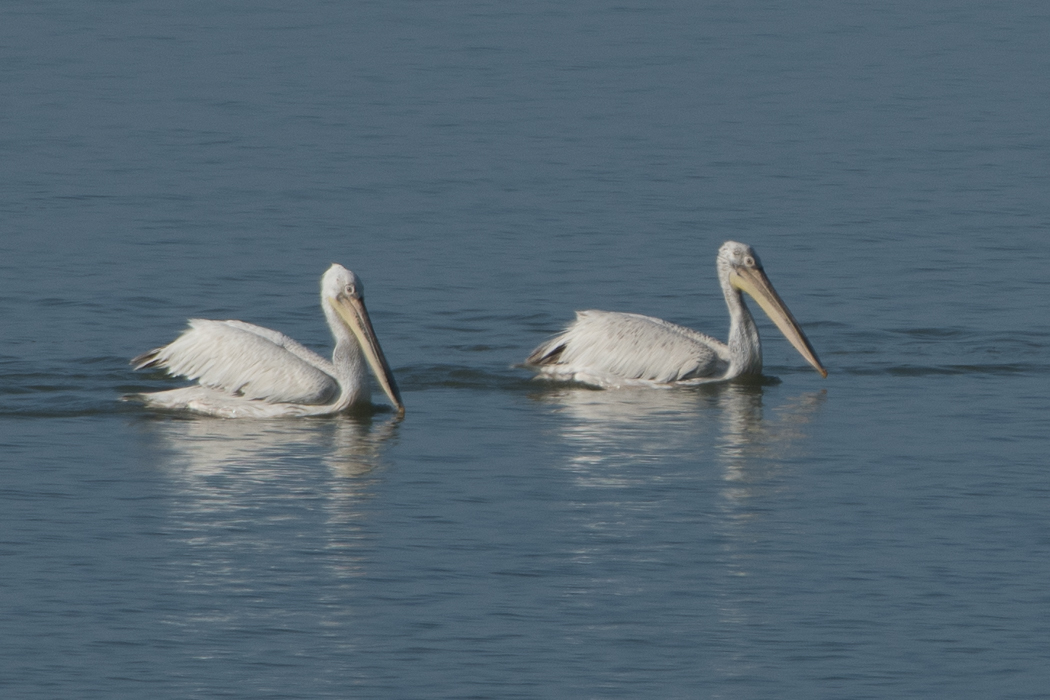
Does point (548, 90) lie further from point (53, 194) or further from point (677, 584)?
point (677, 584)

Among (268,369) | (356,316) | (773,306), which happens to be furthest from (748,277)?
(268,369)

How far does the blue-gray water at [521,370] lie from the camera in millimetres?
7711

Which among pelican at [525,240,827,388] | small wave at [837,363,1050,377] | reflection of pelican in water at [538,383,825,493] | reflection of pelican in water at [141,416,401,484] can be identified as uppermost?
pelican at [525,240,827,388]

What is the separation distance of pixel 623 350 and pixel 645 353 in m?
0.13

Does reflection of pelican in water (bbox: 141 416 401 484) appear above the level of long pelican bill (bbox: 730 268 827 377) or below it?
below

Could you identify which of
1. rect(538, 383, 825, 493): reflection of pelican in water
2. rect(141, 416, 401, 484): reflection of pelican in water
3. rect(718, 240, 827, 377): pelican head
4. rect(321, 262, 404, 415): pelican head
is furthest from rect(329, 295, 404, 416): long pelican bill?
rect(718, 240, 827, 377): pelican head

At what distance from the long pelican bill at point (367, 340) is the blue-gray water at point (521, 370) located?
6.9 inches

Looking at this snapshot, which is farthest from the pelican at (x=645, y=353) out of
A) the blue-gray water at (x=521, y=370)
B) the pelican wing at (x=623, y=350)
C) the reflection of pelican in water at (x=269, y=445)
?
the reflection of pelican in water at (x=269, y=445)

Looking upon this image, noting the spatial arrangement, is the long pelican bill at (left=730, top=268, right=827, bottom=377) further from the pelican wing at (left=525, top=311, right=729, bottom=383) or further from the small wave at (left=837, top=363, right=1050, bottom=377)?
the pelican wing at (left=525, top=311, right=729, bottom=383)

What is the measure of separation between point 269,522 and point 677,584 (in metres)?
1.88

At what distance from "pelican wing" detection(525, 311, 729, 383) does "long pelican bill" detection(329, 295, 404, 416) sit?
45.2 inches

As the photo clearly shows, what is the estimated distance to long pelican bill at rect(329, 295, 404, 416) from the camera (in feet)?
37.7

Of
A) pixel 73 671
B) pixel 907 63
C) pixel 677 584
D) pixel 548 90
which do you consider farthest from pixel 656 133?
pixel 73 671

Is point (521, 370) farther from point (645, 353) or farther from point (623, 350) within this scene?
point (645, 353)
